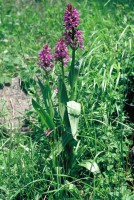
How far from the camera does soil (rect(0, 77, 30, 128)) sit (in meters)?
3.52

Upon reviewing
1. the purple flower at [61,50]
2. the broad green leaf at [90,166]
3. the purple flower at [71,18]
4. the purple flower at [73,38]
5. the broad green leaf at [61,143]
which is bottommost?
the broad green leaf at [90,166]

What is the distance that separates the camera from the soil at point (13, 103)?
11.6ft

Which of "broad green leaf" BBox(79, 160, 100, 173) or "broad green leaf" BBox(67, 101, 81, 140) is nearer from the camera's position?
"broad green leaf" BBox(67, 101, 81, 140)

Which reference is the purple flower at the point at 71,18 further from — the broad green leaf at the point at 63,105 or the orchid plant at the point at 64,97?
the broad green leaf at the point at 63,105

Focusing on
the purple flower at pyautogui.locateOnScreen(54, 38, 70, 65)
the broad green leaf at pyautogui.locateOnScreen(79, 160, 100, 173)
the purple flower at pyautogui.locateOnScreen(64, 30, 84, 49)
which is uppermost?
the purple flower at pyautogui.locateOnScreen(64, 30, 84, 49)

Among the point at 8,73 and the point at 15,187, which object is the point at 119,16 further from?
the point at 15,187

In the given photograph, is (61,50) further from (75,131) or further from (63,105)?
(75,131)

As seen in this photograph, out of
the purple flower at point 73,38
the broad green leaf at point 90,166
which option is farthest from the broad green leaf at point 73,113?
the purple flower at point 73,38

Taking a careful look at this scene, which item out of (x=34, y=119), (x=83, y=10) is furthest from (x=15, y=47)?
(x=34, y=119)

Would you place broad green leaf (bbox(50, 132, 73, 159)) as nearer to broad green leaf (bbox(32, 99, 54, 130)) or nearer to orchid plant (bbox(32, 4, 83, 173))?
orchid plant (bbox(32, 4, 83, 173))

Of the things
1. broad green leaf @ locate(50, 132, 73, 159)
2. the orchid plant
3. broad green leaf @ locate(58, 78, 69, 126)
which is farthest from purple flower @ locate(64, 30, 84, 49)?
broad green leaf @ locate(50, 132, 73, 159)

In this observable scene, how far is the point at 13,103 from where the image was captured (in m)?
3.77

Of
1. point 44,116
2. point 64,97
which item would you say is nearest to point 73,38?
point 64,97

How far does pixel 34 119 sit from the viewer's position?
3451mm
